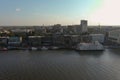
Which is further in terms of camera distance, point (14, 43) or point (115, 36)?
point (115, 36)

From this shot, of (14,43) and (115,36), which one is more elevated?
(115,36)

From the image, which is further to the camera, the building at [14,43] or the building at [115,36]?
the building at [115,36]

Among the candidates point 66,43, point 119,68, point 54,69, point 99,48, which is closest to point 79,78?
point 54,69

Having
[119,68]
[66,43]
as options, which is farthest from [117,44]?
[119,68]

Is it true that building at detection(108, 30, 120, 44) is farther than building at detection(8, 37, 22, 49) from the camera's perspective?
Yes

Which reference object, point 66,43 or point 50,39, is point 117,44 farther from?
point 50,39

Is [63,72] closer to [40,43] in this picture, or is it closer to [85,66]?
[85,66]

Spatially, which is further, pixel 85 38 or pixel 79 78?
pixel 85 38

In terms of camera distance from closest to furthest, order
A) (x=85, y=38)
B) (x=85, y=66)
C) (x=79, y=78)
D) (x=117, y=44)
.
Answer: (x=79, y=78)
(x=85, y=66)
(x=117, y=44)
(x=85, y=38)

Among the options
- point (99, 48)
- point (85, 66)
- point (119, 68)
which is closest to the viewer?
point (119, 68)
